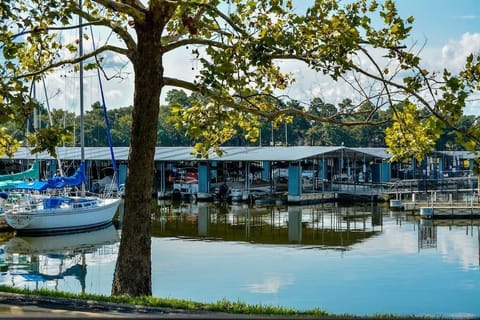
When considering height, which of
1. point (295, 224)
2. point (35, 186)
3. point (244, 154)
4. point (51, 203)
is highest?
point (244, 154)

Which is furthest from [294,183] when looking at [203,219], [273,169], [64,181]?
[64,181]

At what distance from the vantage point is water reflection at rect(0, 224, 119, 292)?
56.7 ft

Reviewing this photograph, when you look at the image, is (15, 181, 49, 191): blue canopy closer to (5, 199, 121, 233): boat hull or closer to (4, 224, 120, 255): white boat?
(5, 199, 121, 233): boat hull

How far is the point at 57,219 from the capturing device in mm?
25750

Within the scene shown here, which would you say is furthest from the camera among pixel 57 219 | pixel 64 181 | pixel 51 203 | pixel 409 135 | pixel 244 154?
pixel 244 154

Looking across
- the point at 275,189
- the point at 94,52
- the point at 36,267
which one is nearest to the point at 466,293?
the point at 94,52

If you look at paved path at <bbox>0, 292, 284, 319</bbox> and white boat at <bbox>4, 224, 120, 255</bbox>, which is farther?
white boat at <bbox>4, 224, 120, 255</bbox>

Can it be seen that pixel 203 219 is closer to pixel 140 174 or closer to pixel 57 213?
pixel 57 213

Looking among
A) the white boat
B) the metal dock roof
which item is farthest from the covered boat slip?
the white boat

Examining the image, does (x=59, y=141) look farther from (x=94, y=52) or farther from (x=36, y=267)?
(x=36, y=267)

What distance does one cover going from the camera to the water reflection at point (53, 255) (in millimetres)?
17281

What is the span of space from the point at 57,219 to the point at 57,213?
0.25 metres

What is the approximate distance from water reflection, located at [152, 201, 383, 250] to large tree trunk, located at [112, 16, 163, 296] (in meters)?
13.9

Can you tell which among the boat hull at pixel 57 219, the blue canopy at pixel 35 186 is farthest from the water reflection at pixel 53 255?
the blue canopy at pixel 35 186
